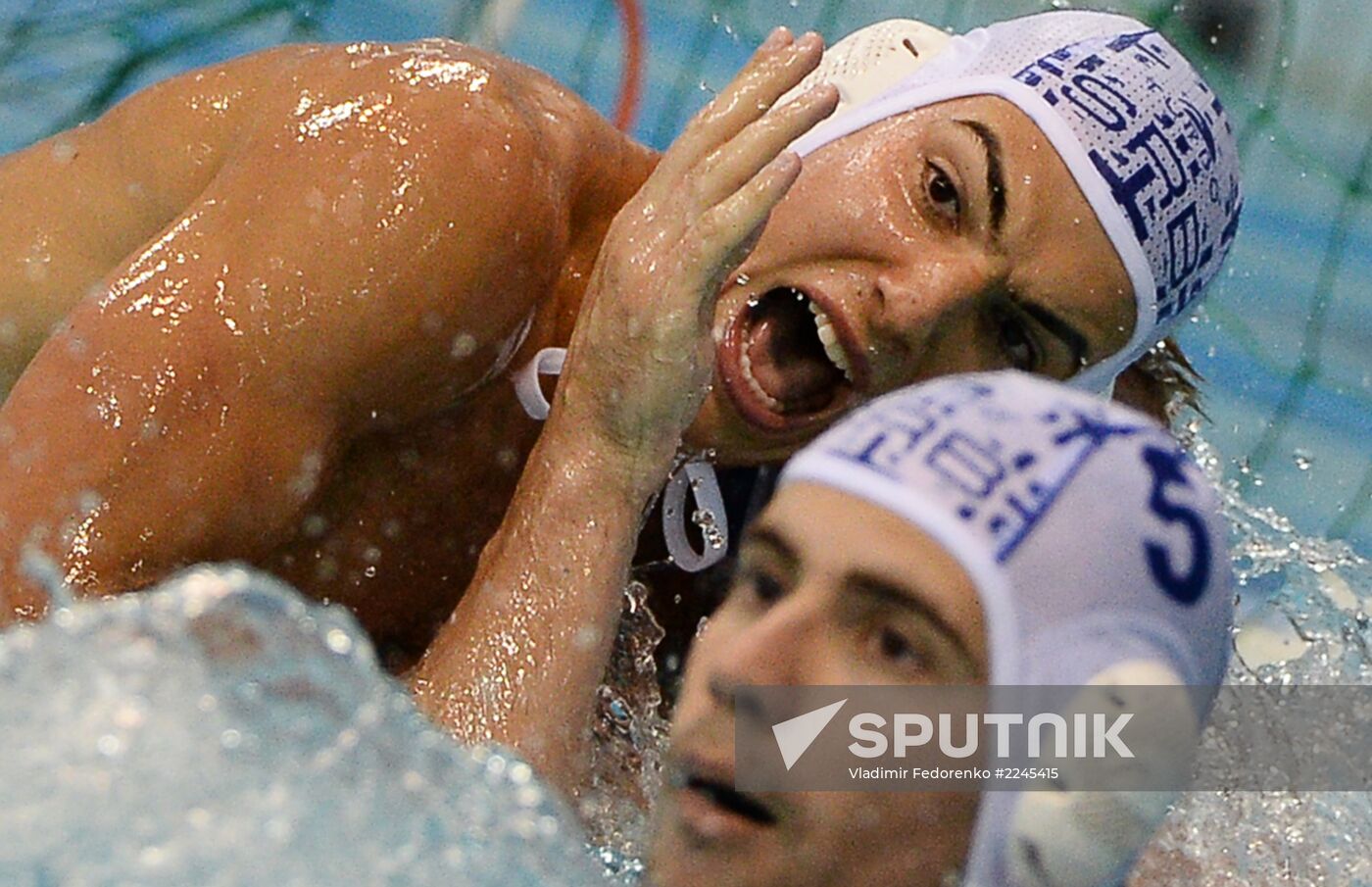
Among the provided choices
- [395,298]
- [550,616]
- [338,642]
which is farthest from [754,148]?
[338,642]

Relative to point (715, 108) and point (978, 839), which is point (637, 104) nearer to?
point (715, 108)

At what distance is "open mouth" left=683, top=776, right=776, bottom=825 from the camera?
0.92 m

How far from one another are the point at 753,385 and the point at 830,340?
8 centimetres

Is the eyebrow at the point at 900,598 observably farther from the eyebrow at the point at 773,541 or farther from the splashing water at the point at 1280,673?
the splashing water at the point at 1280,673

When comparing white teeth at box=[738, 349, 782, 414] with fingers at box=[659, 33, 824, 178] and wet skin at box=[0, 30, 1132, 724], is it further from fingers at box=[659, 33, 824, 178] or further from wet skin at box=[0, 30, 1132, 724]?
fingers at box=[659, 33, 824, 178]

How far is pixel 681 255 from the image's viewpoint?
146 cm

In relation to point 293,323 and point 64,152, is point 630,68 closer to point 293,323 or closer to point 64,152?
point 64,152

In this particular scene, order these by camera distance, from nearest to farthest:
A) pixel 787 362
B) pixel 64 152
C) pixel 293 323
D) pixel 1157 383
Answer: pixel 293 323, pixel 787 362, pixel 64 152, pixel 1157 383

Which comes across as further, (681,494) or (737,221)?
(681,494)

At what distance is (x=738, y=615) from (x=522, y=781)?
0.31 m

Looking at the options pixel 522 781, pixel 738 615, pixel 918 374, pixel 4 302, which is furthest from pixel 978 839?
pixel 4 302

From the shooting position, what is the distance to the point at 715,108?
1520 mm

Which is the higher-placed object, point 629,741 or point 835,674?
point 835,674

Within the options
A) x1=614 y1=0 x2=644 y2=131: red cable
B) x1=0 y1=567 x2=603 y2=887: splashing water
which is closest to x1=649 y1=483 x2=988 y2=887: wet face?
x1=0 y1=567 x2=603 y2=887: splashing water
